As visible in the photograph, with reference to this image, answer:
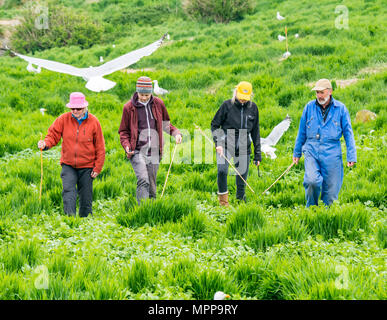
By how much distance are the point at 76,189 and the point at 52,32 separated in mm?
19770

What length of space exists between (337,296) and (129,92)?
10.2 meters

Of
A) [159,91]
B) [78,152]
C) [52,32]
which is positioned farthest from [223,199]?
[52,32]

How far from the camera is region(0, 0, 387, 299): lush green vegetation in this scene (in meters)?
3.29

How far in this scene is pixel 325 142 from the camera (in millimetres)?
5430

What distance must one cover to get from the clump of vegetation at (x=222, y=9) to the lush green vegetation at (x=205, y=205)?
7194 millimetres

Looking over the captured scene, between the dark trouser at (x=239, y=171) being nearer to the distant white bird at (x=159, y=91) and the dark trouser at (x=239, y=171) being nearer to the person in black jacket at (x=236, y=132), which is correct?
the person in black jacket at (x=236, y=132)

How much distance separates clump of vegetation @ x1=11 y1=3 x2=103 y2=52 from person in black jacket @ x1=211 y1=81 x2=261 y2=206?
18.1 m

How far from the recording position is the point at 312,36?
48.7ft

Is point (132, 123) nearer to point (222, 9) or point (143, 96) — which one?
point (143, 96)

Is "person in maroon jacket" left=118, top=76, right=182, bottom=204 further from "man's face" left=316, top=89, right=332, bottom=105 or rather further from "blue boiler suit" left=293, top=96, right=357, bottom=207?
"man's face" left=316, top=89, right=332, bottom=105

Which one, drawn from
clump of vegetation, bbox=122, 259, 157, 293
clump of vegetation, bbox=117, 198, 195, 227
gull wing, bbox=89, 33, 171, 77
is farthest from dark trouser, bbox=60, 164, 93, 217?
gull wing, bbox=89, 33, 171, 77

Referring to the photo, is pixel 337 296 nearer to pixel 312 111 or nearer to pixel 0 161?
pixel 312 111

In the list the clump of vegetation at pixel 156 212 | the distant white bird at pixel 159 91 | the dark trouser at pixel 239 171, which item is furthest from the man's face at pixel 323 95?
the distant white bird at pixel 159 91

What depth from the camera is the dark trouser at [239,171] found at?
634cm
